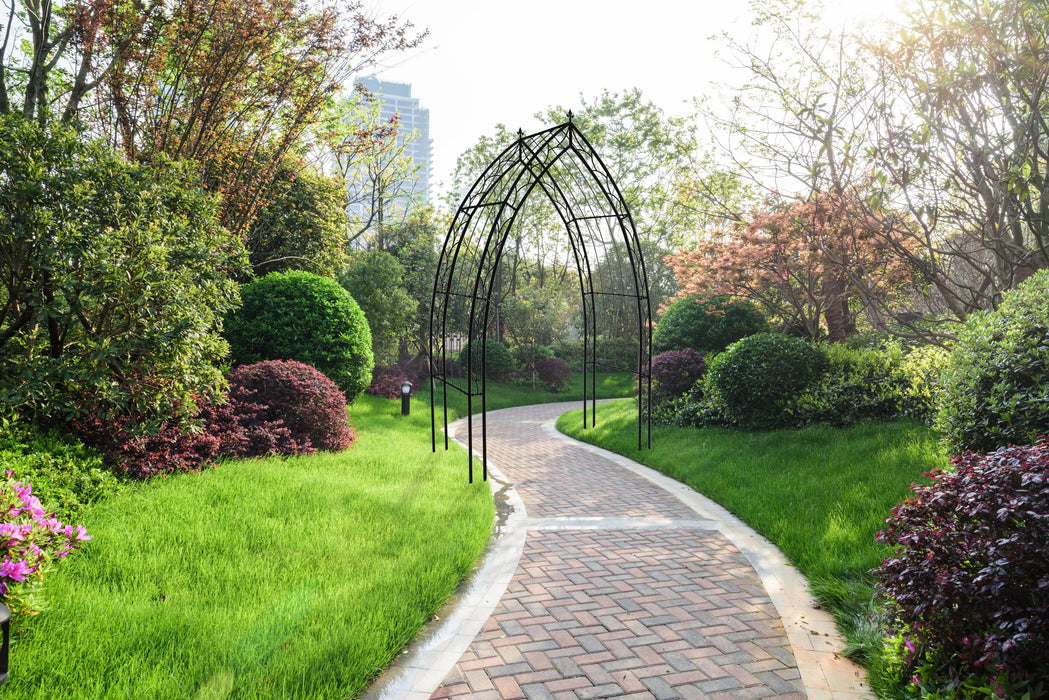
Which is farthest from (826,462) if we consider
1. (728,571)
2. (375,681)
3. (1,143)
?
(1,143)

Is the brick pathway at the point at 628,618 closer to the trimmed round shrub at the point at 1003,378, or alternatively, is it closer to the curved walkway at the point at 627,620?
the curved walkway at the point at 627,620

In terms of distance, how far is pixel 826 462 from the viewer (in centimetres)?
704

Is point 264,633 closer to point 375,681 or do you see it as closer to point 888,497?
point 375,681

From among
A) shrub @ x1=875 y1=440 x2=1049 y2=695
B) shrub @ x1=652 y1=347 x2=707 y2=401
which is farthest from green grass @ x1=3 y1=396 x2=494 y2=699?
shrub @ x1=652 y1=347 x2=707 y2=401

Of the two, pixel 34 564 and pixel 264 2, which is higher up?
pixel 264 2

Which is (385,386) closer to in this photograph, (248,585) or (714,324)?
(714,324)

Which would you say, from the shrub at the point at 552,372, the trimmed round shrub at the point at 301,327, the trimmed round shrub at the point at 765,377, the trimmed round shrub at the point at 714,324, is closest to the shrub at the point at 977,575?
the trimmed round shrub at the point at 765,377

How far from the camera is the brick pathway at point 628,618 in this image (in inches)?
129

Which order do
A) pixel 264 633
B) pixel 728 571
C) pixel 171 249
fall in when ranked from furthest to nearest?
pixel 171 249 < pixel 728 571 < pixel 264 633

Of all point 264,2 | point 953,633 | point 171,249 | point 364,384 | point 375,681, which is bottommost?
point 375,681

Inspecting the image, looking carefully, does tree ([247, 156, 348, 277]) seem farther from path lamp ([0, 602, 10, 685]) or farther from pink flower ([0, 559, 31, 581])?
path lamp ([0, 602, 10, 685])

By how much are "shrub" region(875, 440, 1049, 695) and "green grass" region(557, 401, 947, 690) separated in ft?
1.35

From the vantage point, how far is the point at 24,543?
3367mm

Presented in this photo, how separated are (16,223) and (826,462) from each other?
8.11 meters
